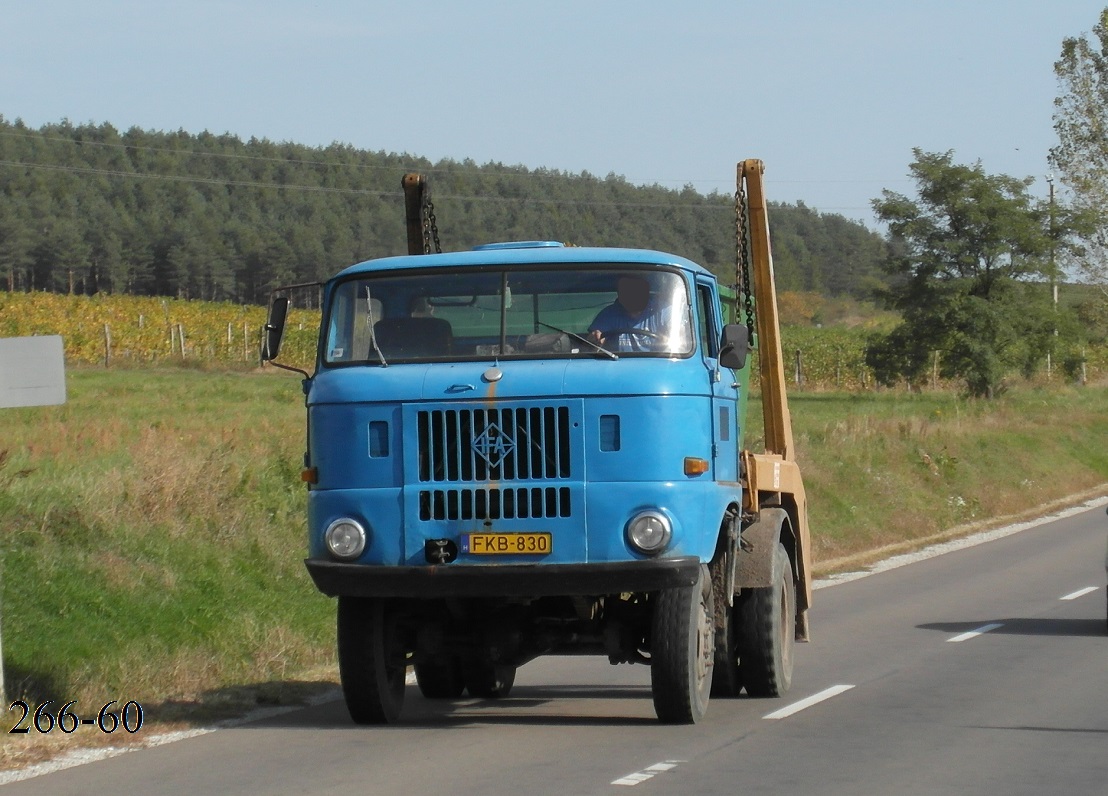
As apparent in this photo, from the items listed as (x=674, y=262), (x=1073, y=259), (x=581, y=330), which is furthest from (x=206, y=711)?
(x=1073, y=259)

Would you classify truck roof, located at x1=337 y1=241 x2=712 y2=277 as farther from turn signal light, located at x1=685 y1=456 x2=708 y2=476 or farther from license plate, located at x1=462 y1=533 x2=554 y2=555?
license plate, located at x1=462 y1=533 x2=554 y2=555

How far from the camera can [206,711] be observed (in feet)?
33.3

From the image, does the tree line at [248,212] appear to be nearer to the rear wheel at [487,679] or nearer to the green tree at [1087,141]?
the green tree at [1087,141]

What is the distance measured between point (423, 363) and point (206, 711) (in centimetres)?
287

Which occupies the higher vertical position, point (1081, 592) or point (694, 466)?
point (694, 466)

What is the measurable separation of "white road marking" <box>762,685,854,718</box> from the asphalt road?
0.6 inches

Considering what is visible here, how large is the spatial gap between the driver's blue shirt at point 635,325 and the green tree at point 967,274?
4582 cm

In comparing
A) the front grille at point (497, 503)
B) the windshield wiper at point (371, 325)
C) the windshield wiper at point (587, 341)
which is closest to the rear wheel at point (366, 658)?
the front grille at point (497, 503)

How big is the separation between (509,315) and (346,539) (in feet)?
5.30

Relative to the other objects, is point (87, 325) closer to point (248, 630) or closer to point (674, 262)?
point (248, 630)

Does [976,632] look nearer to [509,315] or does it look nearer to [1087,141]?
[509,315]

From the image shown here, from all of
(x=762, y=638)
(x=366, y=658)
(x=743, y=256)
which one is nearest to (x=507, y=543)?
(x=366, y=658)

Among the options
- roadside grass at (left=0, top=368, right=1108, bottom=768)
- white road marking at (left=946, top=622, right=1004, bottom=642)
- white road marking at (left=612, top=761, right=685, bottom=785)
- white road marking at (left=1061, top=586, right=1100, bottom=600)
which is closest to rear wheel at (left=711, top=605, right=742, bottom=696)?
white road marking at (left=612, top=761, right=685, bottom=785)

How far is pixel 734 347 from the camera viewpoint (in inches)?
365
